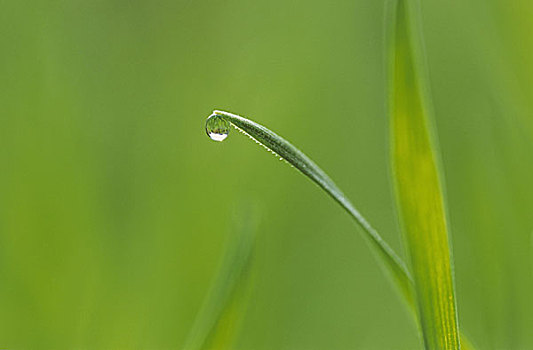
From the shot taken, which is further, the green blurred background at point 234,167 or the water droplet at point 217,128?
the green blurred background at point 234,167

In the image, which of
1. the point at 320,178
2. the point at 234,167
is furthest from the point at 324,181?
the point at 234,167

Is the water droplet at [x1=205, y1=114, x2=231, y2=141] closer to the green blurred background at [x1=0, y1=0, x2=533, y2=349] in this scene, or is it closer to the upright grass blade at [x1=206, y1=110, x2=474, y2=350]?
the upright grass blade at [x1=206, y1=110, x2=474, y2=350]

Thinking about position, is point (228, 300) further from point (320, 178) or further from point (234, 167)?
point (234, 167)

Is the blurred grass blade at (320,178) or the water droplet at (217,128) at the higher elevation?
the water droplet at (217,128)

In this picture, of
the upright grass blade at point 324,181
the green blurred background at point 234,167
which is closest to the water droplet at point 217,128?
the upright grass blade at point 324,181

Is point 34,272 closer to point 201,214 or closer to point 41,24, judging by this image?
point 201,214

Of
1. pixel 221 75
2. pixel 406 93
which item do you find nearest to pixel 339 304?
pixel 221 75

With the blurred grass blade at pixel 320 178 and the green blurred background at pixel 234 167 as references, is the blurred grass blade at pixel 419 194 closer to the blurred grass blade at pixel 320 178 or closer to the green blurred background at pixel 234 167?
the blurred grass blade at pixel 320 178
